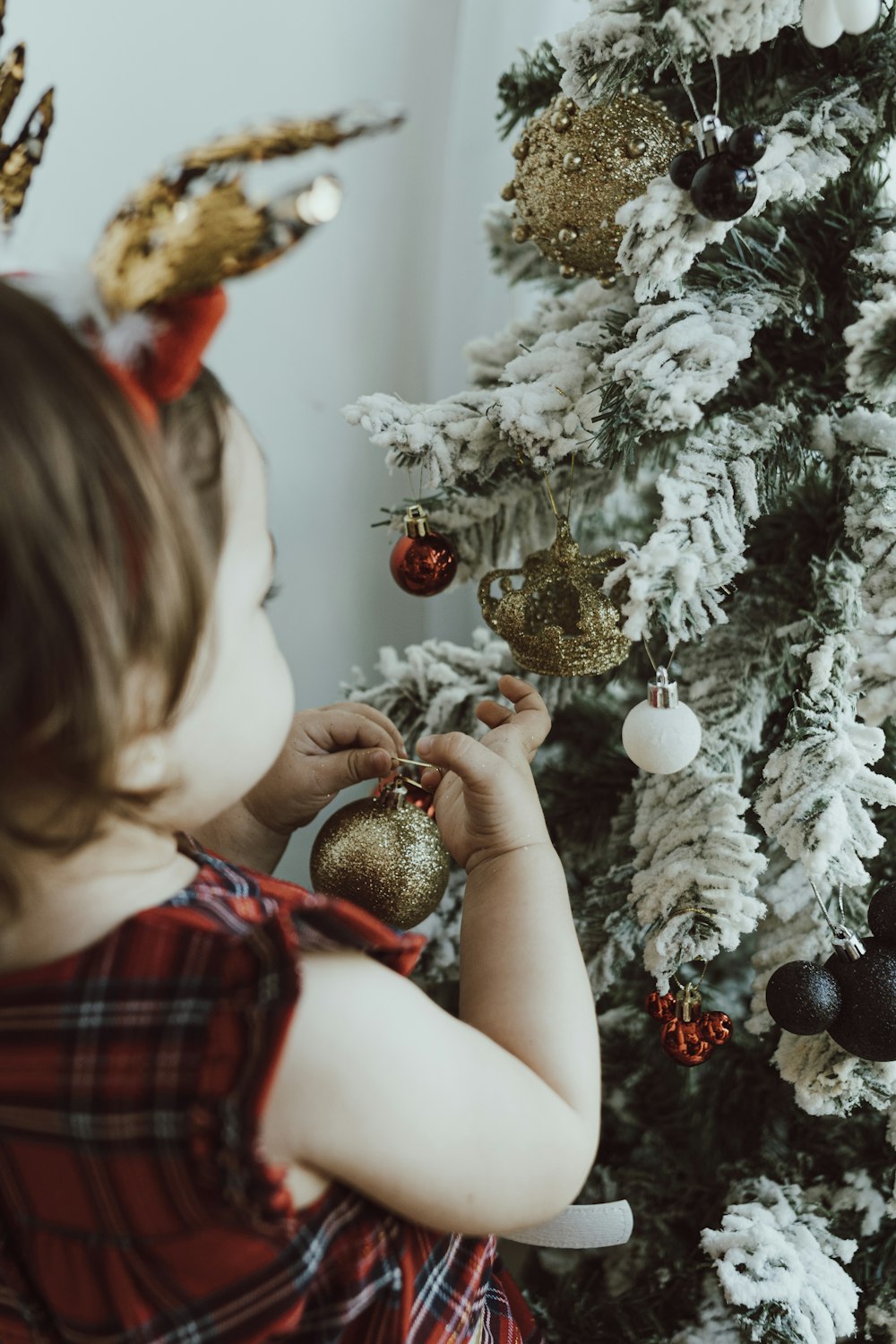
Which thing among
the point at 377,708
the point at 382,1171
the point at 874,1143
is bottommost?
the point at 874,1143

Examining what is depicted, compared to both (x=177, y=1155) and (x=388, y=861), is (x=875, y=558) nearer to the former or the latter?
(x=388, y=861)

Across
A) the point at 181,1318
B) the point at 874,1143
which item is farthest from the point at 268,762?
the point at 874,1143

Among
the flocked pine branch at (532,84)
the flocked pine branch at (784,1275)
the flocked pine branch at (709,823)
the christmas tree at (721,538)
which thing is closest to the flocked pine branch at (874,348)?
the christmas tree at (721,538)

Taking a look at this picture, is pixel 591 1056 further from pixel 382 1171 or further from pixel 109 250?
pixel 109 250

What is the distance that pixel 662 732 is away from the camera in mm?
579

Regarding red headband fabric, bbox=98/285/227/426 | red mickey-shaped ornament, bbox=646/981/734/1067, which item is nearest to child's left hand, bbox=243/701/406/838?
red mickey-shaped ornament, bbox=646/981/734/1067

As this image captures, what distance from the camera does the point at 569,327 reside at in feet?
2.33

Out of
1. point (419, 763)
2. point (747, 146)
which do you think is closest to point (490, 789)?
point (419, 763)

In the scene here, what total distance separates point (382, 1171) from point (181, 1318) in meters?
0.13

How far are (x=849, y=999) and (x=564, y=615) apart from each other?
28 cm

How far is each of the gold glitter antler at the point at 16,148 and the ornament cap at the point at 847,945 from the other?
60cm

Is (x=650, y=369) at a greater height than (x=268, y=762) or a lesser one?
greater

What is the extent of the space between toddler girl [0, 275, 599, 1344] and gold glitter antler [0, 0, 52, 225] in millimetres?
156

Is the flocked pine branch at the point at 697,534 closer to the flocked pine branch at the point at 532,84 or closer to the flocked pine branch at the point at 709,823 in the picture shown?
the flocked pine branch at the point at 709,823
